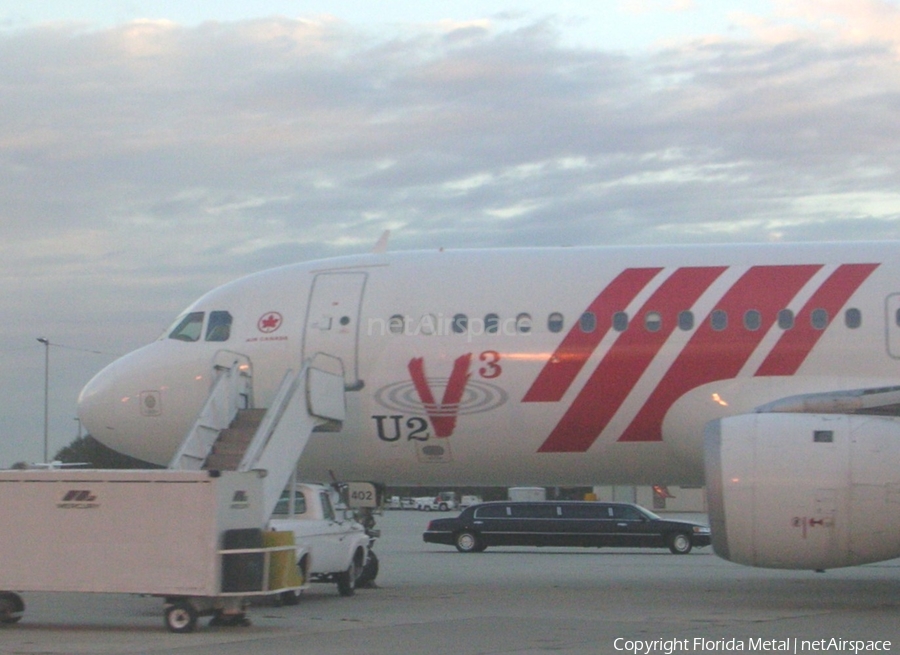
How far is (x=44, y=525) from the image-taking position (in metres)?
13.9

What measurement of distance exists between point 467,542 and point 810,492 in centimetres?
1912

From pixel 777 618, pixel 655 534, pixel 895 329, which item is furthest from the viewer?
pixel 655 534

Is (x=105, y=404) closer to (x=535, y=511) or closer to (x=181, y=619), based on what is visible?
(x=181, y=619)

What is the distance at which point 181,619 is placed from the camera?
13492mm

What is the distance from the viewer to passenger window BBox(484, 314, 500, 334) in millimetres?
17500

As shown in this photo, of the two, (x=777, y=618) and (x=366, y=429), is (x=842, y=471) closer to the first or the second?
(x=777, y=618)

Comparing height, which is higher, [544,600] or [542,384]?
[542,384]

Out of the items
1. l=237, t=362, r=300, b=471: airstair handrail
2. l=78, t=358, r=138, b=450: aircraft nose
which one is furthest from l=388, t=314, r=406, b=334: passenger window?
l=78, t=358, r=138, b=450: aircraft nose

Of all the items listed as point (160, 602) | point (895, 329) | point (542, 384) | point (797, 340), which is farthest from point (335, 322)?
point (895, 329)

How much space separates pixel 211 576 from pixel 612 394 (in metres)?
6.08

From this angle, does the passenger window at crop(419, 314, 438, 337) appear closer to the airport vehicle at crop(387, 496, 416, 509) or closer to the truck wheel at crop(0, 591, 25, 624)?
the truck wheel at crop(0, 591, 25, 624)

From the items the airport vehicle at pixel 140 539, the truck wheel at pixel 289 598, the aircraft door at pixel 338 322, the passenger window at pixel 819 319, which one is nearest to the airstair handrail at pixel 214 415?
the aircraft door at pixel 338 322

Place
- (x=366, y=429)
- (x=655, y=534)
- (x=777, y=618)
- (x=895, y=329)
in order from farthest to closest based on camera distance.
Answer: (x=655, y=534), (x=366, y=429), (x=895, y=329), (x=777, y=618)

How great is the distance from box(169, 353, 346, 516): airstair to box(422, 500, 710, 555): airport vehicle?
50.6ft
